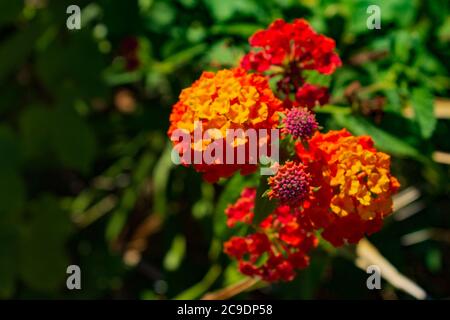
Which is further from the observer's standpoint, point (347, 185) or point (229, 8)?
point (229, 8)

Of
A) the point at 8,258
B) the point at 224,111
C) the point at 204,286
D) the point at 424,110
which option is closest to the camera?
the point at 224,111

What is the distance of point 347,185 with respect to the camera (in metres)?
1.00

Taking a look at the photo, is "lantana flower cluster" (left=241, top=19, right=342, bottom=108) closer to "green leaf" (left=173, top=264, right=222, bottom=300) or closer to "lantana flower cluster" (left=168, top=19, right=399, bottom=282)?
"lantana flower cluster" (left=168, top=19, right=399, bottom=282)

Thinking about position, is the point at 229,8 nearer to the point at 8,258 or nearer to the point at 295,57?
the point at 295,57

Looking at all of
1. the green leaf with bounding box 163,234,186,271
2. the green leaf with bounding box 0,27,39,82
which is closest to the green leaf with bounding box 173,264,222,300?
the green leaf with bounding box 163,234,186,271

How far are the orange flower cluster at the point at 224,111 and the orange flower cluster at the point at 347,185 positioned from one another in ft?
0.35

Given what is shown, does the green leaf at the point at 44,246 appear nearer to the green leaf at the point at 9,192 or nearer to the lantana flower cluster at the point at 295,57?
the green leaf at the point at 9,192

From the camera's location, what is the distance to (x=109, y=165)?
7.34 feet

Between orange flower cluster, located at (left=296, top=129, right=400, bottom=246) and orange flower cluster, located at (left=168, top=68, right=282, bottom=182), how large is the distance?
11cm

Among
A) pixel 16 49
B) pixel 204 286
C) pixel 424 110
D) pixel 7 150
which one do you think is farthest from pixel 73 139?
pixel 424 110

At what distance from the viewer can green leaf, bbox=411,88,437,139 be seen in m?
1.28

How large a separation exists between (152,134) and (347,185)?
111 cm

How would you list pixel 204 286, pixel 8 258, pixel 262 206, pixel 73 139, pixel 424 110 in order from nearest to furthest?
pixel 262 206 → pixel 424 110 → pixel 204 286 → pixel 8 258 → pixel 73 139
